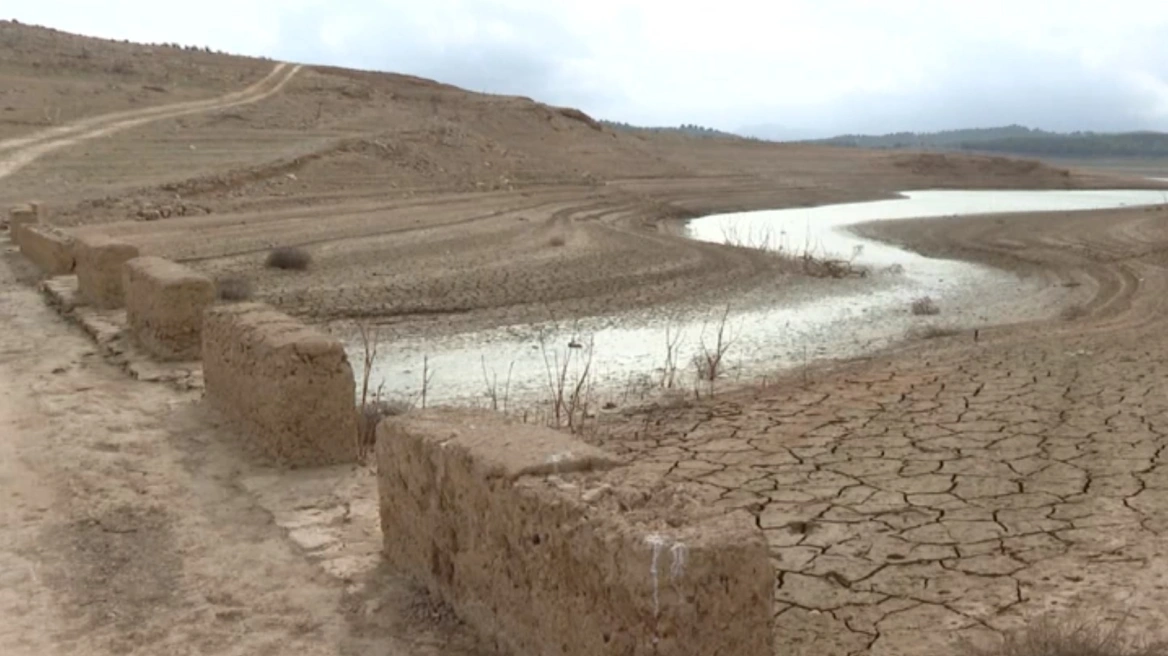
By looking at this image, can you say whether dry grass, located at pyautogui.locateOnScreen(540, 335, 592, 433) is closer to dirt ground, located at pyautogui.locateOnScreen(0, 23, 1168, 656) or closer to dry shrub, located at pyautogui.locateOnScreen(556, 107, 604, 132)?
dirt ground, located at pyautogui.locateOnScreen(0, 23, 1168, 656)

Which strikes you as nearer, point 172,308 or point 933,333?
point 172,308

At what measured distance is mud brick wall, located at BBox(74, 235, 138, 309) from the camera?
10125 millimetres

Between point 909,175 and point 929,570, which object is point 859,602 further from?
point 909,175

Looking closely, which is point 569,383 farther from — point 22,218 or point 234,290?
point 22,218

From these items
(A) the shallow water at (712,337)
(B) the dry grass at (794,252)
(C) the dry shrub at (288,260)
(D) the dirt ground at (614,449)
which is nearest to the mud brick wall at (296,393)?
(D) the dirt ground at (614,449)

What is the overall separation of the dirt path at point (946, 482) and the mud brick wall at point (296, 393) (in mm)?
1968

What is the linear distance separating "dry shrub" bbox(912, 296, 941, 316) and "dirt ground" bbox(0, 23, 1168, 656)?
165cm

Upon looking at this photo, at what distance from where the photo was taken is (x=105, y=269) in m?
10.2

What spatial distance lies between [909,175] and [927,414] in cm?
4068

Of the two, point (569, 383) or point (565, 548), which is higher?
point (565, 548)

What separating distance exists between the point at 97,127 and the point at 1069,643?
90.5 feet

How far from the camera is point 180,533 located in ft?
16.4

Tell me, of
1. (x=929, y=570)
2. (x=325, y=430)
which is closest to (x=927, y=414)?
(x=929, y=570)

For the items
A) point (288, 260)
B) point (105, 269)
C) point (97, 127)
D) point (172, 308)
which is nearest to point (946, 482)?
point (172, 308)
